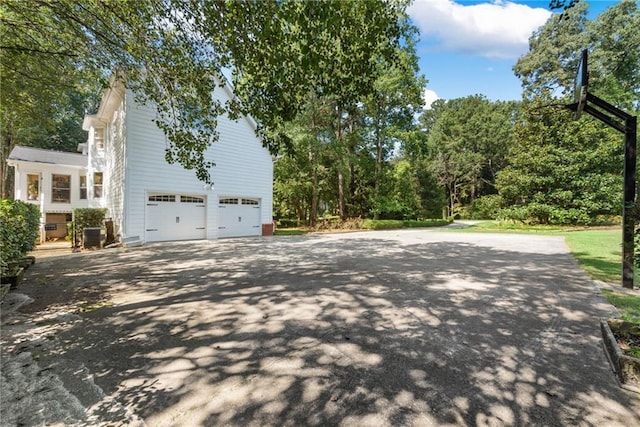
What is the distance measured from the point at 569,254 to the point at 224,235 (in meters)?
14.2

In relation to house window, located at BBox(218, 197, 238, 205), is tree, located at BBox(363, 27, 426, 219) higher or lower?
higher

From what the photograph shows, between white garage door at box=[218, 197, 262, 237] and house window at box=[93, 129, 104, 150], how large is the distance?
7.54m

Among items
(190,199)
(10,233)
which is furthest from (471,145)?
(10,233)

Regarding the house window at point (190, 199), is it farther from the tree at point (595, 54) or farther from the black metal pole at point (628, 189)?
the tree at point (595, 54)

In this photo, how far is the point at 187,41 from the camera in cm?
571

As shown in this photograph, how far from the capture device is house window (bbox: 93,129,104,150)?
51.4 feet

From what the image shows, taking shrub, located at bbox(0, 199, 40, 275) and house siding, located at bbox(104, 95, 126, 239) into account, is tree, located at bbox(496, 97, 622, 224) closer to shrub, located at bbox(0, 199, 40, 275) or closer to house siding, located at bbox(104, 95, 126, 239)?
house siding, located at bbox(104, 95, 126, 239)

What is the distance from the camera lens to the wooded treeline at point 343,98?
4535mm

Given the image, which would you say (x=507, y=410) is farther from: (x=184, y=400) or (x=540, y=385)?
(x=184, y=400)

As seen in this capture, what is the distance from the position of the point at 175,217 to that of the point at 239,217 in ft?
10.6

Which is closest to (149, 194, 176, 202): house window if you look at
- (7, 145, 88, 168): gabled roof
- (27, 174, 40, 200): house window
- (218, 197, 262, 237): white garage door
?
(218, 197, 262, 237): white garage door

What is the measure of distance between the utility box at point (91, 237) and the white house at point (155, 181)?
2.55 feet

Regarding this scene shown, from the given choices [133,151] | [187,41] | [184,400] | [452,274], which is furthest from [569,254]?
[133,151]

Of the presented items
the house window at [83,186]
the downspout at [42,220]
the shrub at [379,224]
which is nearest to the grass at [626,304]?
the shrub at [379,224]
